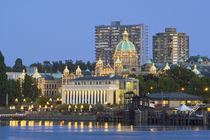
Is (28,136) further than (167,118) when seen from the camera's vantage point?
No

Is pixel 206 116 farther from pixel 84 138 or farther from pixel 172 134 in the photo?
pixel 84 138

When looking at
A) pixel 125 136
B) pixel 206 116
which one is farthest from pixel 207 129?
pixel 125 136

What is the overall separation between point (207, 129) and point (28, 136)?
127ft

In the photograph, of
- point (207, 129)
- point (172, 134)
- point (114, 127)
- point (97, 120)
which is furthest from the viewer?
point (97, 120)

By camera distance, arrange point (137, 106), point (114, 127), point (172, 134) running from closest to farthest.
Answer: point (172, 134), point (114, 127), point (137, 106)

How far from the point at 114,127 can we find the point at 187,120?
18.6 m

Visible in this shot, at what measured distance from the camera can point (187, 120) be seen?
568ft

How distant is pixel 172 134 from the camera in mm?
144625

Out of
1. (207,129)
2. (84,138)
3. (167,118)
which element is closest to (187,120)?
(167,118)

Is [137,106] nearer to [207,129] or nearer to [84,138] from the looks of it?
[207,129]

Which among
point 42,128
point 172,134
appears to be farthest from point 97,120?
point 172,134

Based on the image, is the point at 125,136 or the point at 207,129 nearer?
the point at 125,136

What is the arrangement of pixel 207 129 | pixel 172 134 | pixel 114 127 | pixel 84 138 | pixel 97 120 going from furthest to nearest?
1. pixel 97 120
2. pixel 114 127
3. pixel 207 129
4. pixel 172 134
5. pixel 84 138

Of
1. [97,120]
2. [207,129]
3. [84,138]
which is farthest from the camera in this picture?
[97,120]
